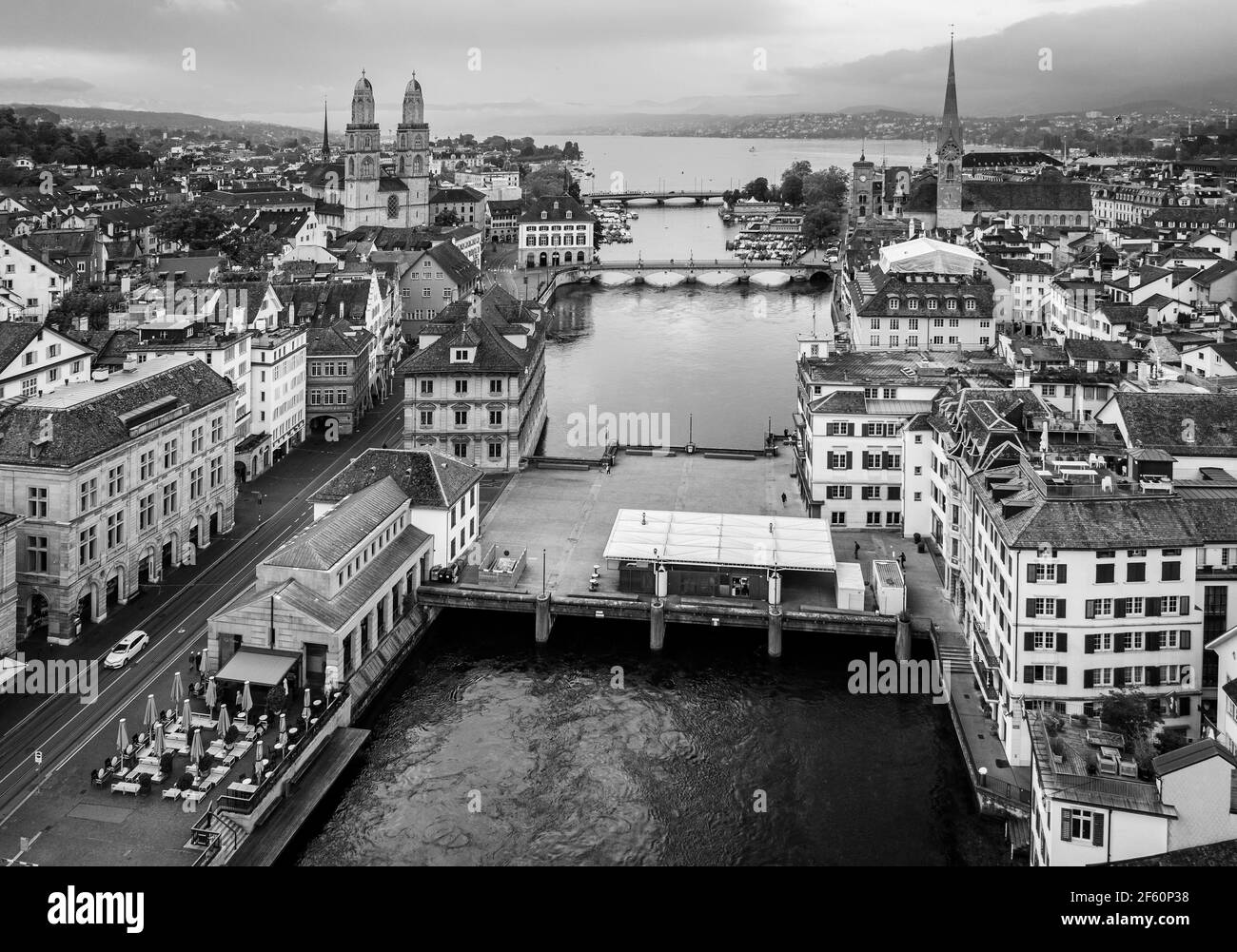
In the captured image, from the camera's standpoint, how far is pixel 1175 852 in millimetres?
25203

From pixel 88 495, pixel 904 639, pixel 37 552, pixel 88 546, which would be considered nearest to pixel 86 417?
pixel 88 495

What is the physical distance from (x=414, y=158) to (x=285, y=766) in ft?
447

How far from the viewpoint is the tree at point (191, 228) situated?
12431cm

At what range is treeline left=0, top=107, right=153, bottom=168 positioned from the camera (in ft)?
572

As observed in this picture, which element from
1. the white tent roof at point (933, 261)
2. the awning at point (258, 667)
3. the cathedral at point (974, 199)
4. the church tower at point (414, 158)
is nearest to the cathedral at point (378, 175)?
the church tower at point (414, 158)

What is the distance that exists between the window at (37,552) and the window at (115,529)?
275 cm

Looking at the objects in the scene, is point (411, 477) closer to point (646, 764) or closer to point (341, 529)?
point (341, 529)

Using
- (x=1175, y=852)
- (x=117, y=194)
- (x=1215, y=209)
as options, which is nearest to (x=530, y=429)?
(x=1175, y=852)

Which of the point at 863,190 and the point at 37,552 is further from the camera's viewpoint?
the point at 863,190

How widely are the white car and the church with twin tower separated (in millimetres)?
112972

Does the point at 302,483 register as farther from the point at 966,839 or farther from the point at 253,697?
the point at 966,839

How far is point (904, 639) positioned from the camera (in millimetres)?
43250

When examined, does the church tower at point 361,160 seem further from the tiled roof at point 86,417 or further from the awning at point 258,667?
the awning at point 258,667

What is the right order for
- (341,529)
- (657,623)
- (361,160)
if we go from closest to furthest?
1. (341,529)
2. (657,623)
3. (361,160)
